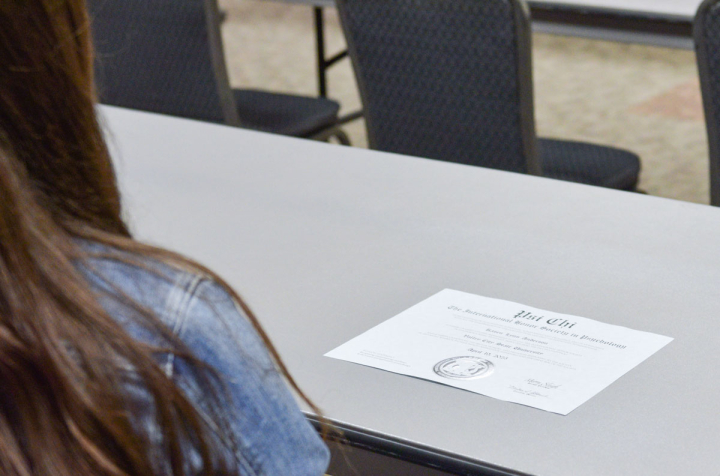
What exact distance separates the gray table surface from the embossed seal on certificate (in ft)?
0.09

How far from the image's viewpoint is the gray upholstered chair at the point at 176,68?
7.98 feet

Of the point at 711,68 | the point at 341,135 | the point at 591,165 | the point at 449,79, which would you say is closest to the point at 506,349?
the point at 711,68

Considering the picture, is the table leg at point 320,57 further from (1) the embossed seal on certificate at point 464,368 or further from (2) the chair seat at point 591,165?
(1) the embossed seal on certificate at point 464,368

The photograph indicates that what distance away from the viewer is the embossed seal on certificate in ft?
3.20

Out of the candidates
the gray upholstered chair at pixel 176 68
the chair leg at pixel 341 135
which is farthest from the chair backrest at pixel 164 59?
the chair leg at pixel 341 135

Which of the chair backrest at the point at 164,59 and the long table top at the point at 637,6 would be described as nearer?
the long table top at the point at 637,6

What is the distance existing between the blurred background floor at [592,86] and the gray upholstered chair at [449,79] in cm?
146

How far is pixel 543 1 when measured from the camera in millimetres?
2387

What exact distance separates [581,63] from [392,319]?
4131 mm

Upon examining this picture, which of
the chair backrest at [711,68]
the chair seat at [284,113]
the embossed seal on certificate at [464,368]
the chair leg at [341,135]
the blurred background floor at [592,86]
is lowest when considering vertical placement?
the blurred background floor at [592,86]

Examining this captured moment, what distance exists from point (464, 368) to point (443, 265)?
0.24 m

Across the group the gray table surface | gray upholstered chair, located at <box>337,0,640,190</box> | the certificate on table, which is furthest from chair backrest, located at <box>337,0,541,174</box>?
the certificate on table

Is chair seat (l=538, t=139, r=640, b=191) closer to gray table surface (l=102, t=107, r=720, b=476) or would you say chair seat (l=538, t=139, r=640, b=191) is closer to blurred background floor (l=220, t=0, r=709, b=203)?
gray table surface (l=102, t=107, r=720, b=476)

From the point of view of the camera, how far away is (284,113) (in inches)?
105
